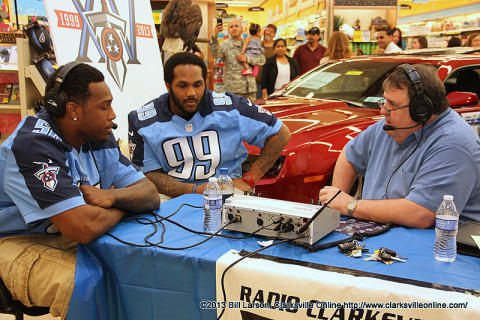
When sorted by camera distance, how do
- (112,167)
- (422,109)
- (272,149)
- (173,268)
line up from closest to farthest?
(173,268)
(422,109)
(112,167)
(272,149)

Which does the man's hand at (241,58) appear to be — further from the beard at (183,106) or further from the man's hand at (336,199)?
the man's hand at (336,199)

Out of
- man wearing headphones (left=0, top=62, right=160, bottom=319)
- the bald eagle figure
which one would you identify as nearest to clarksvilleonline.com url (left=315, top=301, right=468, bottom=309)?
man wearing headphones (left=0, top=62, right=160, bottom=319)

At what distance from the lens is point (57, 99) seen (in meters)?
2.02

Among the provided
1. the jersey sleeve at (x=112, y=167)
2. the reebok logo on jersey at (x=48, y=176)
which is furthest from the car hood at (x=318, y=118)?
the reebok logo on jersey at (x=48, y=176)

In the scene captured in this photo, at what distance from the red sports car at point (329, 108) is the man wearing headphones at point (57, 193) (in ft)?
4.56

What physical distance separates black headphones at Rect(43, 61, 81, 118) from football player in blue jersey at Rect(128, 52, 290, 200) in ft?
2.93

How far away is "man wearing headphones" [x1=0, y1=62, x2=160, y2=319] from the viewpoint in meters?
1.88

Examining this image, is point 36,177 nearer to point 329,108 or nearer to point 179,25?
point 329,108

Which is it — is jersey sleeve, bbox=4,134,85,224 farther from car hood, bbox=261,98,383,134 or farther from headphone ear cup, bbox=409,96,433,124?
car hood, bbox=261,98,383,134

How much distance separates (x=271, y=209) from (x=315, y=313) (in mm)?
448

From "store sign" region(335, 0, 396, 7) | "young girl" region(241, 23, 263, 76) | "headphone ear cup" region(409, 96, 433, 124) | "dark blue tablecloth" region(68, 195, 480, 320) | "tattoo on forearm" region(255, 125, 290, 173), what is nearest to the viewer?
"dark blue tablecloth" region(68, 195, 480, 320)

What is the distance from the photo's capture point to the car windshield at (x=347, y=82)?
4.36 meters

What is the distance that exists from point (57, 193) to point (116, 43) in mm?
2713

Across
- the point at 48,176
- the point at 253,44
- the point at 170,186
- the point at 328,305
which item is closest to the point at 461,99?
the point at 170,186
